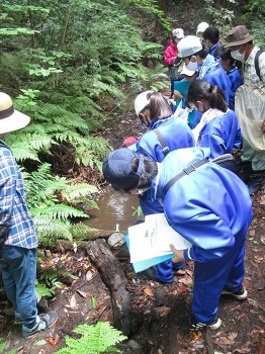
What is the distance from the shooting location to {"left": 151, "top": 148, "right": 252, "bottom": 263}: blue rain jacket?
2.45 m

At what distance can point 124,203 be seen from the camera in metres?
5.66

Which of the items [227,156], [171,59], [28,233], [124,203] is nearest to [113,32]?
[171,59]

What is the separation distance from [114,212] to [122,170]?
3.05m

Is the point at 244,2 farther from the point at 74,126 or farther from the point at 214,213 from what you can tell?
the point at 214,213

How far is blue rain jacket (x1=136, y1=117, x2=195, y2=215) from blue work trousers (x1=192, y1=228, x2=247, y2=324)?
73cm

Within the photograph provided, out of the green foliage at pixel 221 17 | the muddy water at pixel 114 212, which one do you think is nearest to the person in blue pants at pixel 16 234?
the muddy water at pixel 114 212

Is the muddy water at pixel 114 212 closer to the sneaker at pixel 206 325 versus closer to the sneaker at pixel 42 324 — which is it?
the sneaker at pixel 42 324

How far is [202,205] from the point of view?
8.14 ft

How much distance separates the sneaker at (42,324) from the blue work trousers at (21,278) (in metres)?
0.06

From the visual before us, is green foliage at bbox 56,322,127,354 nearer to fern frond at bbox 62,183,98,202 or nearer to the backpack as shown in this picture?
fern frond at bbox 62,183,98,202

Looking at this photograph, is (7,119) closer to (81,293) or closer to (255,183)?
(81,293)

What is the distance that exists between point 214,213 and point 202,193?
0.18 meters

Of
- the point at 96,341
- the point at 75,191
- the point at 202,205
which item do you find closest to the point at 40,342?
the point at 96,341

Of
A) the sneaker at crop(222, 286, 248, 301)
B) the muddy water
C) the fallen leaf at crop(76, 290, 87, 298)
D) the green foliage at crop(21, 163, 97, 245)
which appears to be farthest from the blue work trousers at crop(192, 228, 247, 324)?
the muddy water
